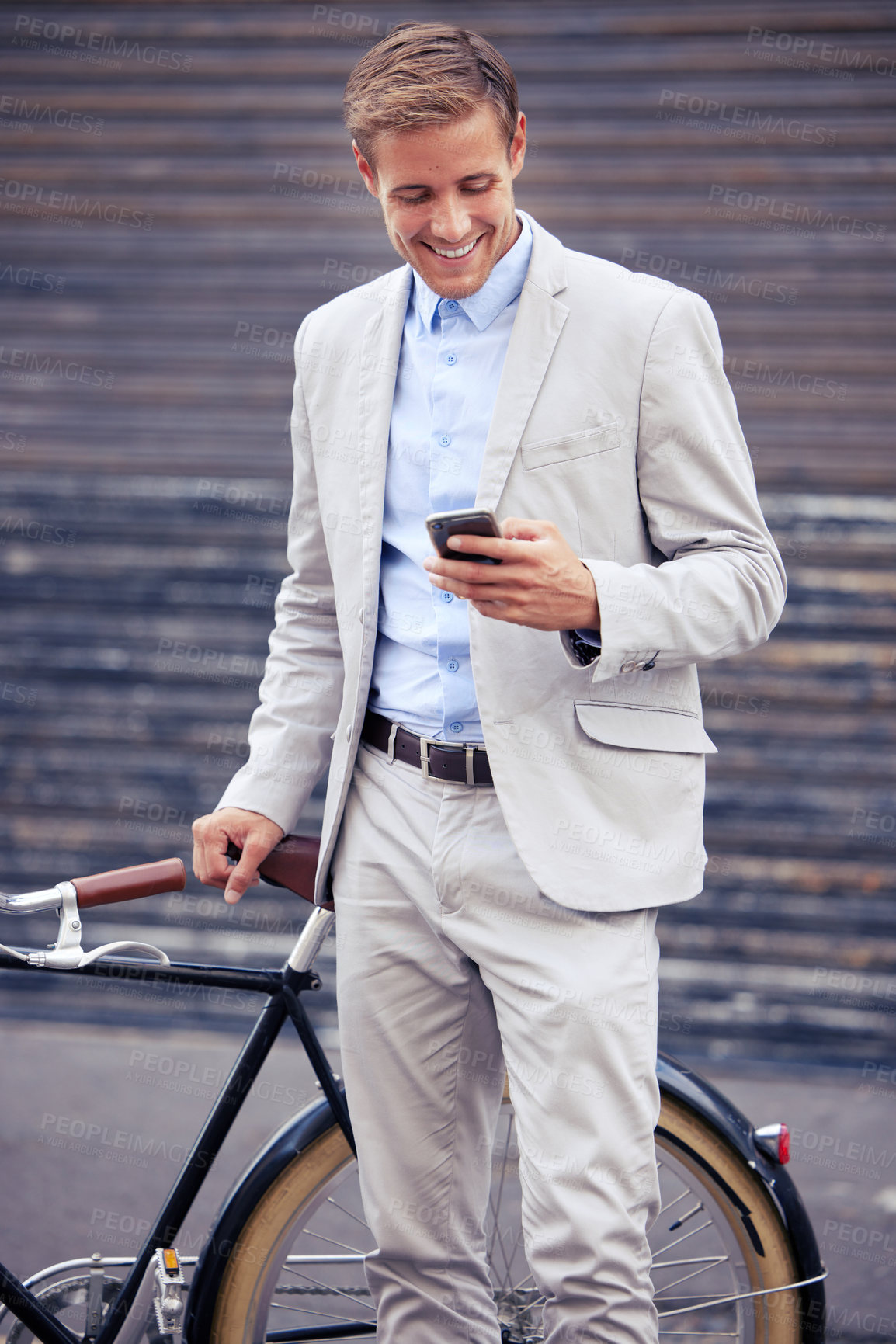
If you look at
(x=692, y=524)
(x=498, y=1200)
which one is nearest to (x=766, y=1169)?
(x=498, y=1200)

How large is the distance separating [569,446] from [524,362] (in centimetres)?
15

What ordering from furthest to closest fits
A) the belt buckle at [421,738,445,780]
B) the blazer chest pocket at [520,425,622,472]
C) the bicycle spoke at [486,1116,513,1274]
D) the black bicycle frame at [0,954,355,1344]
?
the bicycle spoke at [486,1116,513,1274]
the black bicycle frame at [0,954,355,1344]
the belt buckle at [421,738,445,780]
the blazer chest pocket at [520,425,622,472]

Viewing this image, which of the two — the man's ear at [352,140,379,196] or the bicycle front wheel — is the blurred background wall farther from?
the man's ear at [352,140,379,196]

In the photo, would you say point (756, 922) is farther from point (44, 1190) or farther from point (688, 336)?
point (688, 336)

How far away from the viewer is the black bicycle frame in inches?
86.3

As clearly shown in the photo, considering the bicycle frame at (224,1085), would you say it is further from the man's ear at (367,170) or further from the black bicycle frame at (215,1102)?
the man's ear at (367,170)

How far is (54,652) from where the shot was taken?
16.0 ft

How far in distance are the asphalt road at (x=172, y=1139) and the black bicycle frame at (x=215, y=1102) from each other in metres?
0.77

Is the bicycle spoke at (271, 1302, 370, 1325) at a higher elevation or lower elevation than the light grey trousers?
lower

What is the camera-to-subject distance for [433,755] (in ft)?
6.61

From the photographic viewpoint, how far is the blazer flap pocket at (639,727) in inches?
75.6

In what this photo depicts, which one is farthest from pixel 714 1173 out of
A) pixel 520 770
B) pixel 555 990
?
pixel 520 770

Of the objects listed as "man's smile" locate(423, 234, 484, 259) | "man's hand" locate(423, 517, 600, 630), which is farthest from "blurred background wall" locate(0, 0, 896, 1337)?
"man's hand" locate(423, 517, 600, 630)

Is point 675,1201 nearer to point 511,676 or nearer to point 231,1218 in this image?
point 231,1218
